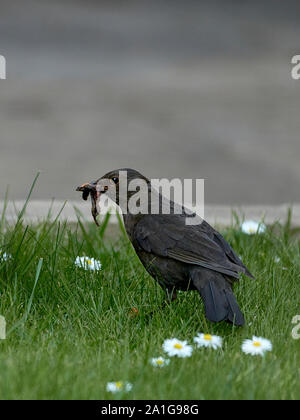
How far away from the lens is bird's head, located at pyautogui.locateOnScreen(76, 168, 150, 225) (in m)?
4.49

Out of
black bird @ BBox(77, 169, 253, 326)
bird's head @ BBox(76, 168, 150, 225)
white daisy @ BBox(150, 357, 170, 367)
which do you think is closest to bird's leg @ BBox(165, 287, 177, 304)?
black bird @ BBox(77, 169, 253, 326)

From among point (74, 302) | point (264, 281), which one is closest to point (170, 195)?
point (264, 281)

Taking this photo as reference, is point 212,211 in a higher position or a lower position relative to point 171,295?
higher

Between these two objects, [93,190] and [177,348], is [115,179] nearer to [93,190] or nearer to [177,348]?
[93,190]

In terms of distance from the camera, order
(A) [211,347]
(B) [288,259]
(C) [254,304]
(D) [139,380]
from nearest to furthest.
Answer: (D) [139,380] < (A) [211,347] < (C) [254,304] < (B) [288,259]

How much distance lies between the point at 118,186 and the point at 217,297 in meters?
0.99

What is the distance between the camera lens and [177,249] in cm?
416

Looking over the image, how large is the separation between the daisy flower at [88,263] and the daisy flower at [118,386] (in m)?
1.44

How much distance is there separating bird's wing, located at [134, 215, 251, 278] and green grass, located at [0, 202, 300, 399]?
10.6 inches

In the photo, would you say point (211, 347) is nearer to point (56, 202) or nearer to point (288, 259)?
point (288, 259)

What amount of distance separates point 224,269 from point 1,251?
4.33ft

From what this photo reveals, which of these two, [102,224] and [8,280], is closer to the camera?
[8,280]

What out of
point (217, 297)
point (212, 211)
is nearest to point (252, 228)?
point (212, 211)

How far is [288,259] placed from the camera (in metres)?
5.20
